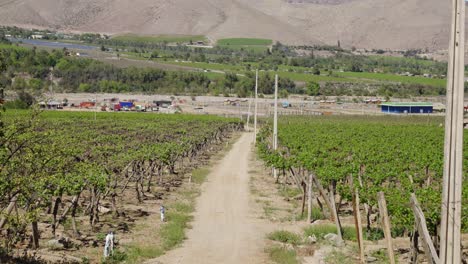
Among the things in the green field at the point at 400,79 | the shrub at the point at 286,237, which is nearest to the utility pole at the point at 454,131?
the shrub at the point at 286,237

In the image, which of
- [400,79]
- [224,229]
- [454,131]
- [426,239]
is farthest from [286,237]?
[400,79]

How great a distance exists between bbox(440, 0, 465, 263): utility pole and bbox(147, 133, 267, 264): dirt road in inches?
320

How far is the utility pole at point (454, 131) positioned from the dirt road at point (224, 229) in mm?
8139

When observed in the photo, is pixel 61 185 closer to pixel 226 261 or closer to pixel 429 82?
pixel 226 261

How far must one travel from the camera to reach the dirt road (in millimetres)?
17203

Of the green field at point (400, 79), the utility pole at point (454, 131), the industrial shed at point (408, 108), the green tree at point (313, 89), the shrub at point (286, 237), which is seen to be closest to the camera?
the utility pole at point (454, 131)

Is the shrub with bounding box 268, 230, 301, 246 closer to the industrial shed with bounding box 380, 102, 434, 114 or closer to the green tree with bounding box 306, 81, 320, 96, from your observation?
the industrial shed with bounding box 380, 102, 434, 114

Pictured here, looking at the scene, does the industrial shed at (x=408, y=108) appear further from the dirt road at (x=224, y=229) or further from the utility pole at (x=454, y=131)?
the utility pole at (x=454, y=131)

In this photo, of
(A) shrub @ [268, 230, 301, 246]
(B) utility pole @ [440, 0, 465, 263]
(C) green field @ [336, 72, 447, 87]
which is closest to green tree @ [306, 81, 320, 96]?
(C) green field @ [336, 72, 447, 87]

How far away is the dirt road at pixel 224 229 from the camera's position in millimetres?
17203

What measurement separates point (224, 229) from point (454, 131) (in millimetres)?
12474

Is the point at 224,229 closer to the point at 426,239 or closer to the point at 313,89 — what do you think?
the point at 426,239

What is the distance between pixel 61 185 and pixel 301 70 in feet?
536

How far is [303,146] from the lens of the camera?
36.7m
